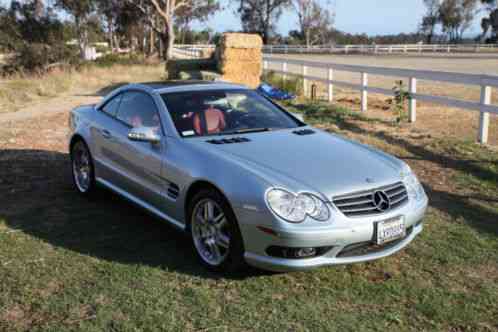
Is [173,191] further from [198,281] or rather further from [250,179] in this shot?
[250,179]

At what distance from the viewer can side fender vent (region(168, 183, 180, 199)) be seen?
492 cm

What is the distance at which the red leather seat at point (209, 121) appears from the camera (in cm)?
541

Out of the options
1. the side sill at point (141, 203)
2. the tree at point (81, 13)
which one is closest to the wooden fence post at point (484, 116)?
the side sill at point (141, 203)

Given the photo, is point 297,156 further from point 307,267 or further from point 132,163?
point 132,163

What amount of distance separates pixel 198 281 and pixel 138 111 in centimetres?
213

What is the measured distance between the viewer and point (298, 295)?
428 centimetres

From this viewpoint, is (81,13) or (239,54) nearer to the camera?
(239,54)

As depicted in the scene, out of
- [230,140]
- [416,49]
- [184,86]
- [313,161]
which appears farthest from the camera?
[416,49]

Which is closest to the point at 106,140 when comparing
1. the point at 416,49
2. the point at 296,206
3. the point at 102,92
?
the point at 296,206

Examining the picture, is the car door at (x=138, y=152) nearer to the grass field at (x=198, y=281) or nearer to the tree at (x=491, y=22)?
the grass field at (x=198, y=281)

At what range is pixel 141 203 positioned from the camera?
18.2 feet

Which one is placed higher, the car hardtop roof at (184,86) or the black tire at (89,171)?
the car hardtop roof at (184,86)

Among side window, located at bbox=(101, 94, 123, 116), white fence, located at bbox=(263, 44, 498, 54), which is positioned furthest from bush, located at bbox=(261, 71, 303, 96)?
white fence, located at bbox=(263, 44, 498, 54)

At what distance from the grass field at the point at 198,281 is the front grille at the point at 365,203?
0.59 metres
